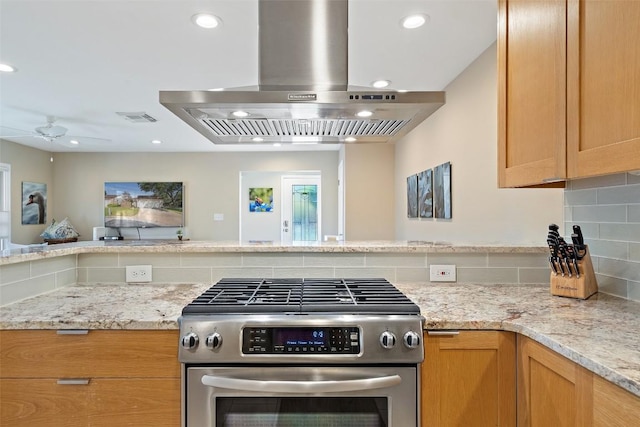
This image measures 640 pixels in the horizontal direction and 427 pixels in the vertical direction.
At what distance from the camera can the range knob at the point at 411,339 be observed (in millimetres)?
1119

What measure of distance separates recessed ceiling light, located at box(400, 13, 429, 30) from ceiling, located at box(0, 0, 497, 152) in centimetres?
3

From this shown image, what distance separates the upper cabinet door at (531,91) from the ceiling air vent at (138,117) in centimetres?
394

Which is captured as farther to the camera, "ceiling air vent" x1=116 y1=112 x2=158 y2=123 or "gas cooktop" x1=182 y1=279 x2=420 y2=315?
"ceiling air vent" x1=116 y1=112 x2=158 y2=123

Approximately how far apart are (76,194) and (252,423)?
7401 millimetres

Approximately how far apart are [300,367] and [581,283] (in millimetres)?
1155

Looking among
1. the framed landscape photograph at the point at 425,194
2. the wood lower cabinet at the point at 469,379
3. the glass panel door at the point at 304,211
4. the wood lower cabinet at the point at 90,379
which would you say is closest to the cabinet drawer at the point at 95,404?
the wood lower cabinet at the point at 90,379

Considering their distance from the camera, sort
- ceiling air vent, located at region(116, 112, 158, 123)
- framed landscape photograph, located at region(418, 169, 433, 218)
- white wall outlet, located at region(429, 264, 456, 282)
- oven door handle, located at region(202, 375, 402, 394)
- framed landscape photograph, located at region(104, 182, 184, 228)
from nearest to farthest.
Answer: oven door handle, located at region(202, 375, 402, 394) < white wall outlet, located at region(429, 264, 456, 282) < framed landscape photograph, located at region(418, 169, 433, 218) < ceiling air vent, located at region(116, 112, 158, 123) < framed landscape photograph, located at region(104, 182, 184, 228)

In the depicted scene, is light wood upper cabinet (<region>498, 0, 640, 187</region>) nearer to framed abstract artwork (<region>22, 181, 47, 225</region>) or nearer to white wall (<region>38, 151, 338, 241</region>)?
white wall (<region>38, 151, 338, 241</region>)

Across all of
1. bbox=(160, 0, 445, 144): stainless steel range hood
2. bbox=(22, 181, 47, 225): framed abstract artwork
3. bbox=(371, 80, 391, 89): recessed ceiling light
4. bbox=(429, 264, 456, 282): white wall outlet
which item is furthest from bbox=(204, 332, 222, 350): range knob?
bbox=(22, 181, 47, 225): framed abstract artwork

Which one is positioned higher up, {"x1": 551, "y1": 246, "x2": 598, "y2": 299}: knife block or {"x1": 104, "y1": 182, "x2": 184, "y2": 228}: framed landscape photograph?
{"x1": 104, "y1": 182, "x2": 184, "y2": 228}: framed landscape photograph

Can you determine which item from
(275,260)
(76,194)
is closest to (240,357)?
(275,260)

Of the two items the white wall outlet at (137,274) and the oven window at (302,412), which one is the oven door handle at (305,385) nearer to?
the oven window at (302,412)

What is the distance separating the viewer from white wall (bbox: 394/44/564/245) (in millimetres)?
2059

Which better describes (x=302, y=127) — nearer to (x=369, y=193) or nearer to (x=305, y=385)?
(x=305, y=385)
